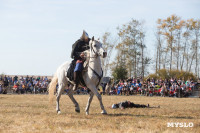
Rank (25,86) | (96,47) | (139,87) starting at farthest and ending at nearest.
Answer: (25,86) < (139,87) < (96,47)

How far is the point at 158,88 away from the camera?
1283 inches

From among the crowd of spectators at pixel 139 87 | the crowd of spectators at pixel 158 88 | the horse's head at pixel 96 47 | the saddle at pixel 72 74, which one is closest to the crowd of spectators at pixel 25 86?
the crowd of spectators at pixel 139 87

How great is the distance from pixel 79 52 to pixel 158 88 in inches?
894

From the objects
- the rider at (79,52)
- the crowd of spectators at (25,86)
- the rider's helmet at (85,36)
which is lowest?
the crowd of spectators at (25,86)

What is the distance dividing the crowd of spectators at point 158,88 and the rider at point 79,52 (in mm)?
21357

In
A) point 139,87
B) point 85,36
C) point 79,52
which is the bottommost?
point 139,87

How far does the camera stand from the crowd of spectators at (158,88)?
31203mm

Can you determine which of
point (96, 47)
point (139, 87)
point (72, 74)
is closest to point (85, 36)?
point (96, 47)

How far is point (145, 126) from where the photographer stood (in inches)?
302

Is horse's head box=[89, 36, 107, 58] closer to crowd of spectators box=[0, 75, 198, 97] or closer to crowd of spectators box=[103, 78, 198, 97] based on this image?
crowd of spectators box=[0, 75, 198, 97]

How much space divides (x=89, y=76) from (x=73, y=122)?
2.53 meters

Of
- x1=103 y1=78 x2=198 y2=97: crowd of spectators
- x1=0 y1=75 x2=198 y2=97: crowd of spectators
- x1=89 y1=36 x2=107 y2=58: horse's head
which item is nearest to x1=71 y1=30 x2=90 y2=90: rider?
x1=89 y1=36 x2=107 y2=58: horse's head

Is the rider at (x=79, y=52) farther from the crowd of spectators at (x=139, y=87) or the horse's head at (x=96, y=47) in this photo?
the crowd of spectators at (x=139, y=87)

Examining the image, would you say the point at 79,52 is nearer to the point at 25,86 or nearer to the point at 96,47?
the point at 96,47
